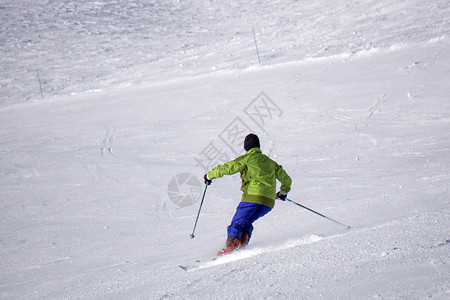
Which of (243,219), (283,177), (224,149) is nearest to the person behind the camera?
(243,219)

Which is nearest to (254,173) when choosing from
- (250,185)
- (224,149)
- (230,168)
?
(250,185)

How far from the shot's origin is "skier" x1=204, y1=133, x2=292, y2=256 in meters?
4.54

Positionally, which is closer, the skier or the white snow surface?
the white snow surface

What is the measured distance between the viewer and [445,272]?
288 cm

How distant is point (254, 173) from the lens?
15.0ft

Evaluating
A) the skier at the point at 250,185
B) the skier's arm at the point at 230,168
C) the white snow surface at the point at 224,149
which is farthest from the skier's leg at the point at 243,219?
the skier's arm at the point at 230,168

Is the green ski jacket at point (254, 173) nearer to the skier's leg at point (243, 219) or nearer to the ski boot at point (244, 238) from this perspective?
the skier's leg at point (243, 219)

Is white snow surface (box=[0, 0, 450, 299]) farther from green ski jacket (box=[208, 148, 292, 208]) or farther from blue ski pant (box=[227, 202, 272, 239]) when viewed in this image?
green ski jacket (box=[208, 148, 292, 208])

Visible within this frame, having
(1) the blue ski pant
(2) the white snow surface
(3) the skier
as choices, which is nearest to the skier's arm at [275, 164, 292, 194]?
(3) the skier

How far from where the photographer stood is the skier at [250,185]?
454 centimetres

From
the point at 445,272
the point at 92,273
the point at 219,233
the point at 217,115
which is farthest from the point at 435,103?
the point at 92,273

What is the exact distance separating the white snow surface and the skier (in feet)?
0.73

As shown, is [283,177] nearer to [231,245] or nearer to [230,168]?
[230,168]

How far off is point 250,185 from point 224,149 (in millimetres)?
4983
